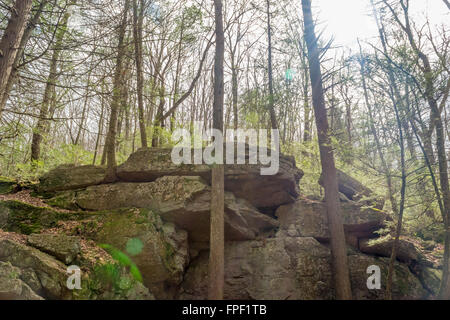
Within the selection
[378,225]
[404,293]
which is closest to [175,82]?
[378,225]

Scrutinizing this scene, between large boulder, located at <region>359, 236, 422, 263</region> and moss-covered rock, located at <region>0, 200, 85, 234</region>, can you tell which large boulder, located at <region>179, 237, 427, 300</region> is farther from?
moss-covered rock, located at <region>0, 200, 85, 234</region>

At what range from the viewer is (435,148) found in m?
6.68

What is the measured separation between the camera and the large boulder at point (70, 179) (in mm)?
8805

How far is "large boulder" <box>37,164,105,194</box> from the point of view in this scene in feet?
28.9

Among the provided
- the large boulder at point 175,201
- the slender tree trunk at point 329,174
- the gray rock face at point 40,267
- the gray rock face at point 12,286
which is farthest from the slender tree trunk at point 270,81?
the gray rock face at point 12,286

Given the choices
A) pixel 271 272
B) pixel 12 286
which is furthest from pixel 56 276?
pixel 271 272

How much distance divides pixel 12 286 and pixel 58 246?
58.9 inches

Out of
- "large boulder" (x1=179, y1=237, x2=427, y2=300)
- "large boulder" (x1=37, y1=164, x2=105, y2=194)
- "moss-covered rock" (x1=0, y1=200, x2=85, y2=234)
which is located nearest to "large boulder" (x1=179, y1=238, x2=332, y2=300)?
"large boulder" (x1=179, y1=237, x2=427, y2=300)

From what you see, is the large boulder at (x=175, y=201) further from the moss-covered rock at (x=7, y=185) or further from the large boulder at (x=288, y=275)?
the moss-covered rock at (x=7, y=185)
